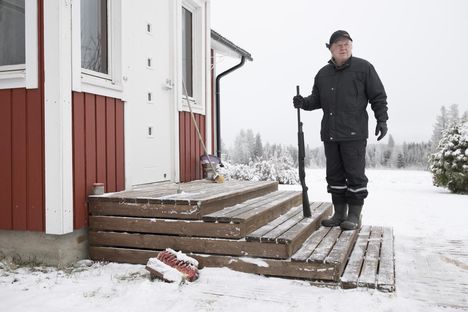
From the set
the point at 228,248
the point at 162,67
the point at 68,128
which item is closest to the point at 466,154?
the point at 162,67

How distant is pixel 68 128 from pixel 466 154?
29.8 feet

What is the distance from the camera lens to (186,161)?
536 centimetres

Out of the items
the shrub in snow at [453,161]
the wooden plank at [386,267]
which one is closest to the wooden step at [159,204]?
the wooden plank at [386,267]

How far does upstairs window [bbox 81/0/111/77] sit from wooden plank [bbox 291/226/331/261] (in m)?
2.28

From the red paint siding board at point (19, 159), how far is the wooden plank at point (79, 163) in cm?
39

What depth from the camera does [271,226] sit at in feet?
11.4

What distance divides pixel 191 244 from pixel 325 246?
1.01m

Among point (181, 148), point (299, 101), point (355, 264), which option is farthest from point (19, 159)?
point (355, 264)

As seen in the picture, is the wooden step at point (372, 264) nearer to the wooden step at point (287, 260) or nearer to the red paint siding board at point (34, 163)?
the wooden step at point (287, 260)

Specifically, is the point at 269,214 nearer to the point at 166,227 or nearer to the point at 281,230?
the point at 281,230

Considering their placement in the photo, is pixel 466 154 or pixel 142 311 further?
pixel 466 154

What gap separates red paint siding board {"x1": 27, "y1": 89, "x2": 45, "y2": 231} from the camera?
329 cm

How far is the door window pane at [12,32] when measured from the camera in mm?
3443

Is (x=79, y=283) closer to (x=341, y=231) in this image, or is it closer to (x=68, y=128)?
(x=68, y=128)
